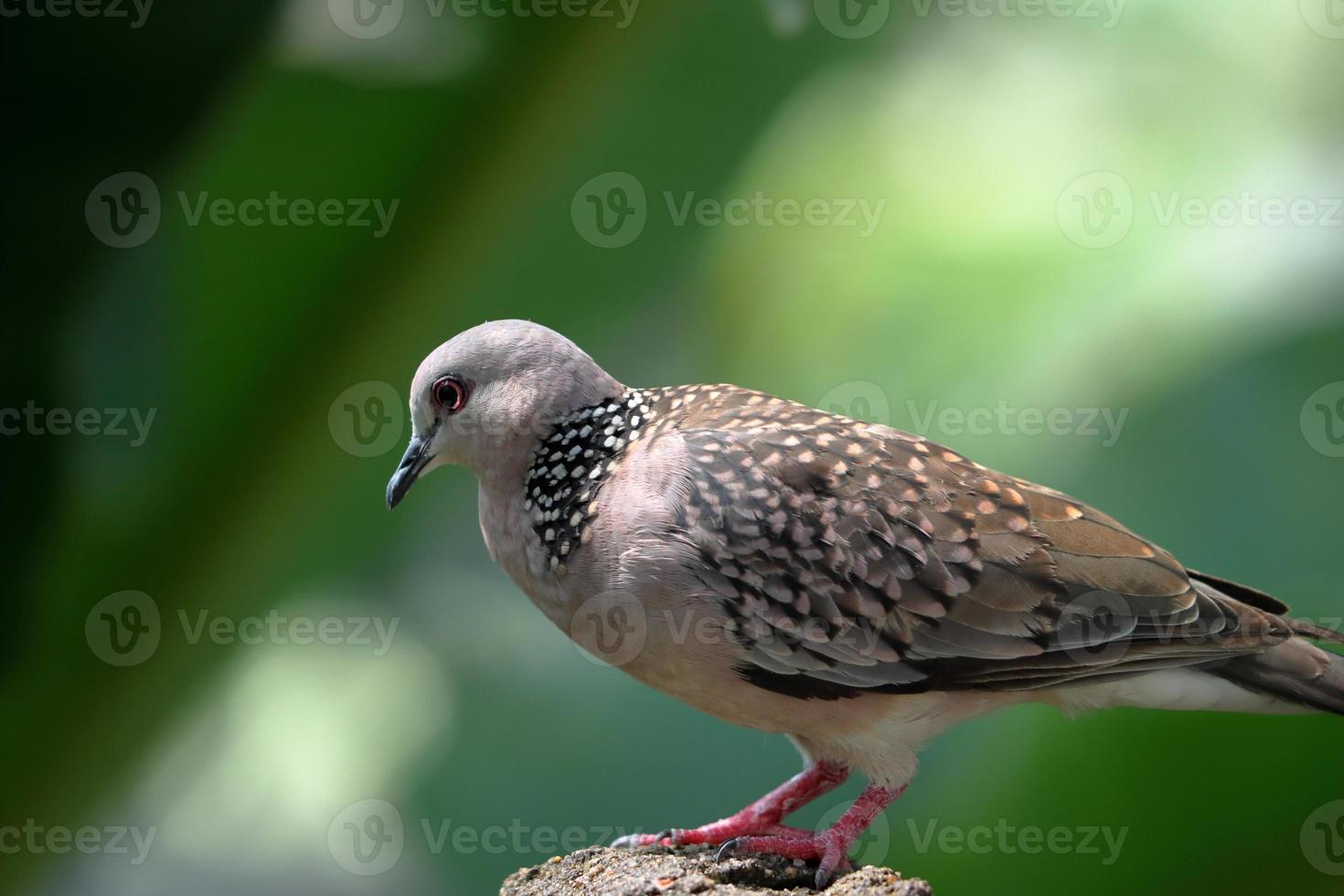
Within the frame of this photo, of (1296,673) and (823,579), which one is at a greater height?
(1296,673)

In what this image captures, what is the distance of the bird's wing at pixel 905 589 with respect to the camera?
2646 millimetres

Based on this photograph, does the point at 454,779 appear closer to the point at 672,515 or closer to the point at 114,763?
the point at 114,763

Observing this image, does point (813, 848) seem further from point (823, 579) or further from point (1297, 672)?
point (1297, 672)

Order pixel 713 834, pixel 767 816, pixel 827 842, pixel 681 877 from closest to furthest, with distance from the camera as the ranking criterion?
pixel 681 877
pixel 827 842
pixel 713 834
pixel 767 816

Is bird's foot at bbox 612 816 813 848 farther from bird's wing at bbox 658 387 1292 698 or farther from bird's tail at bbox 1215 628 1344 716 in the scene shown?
bird's tail at bbox 1215 628 1344 716

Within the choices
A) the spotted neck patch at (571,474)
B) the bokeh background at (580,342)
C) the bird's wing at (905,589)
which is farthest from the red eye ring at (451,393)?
the bokeh background at (580,342)

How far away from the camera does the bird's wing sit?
8.68 feet

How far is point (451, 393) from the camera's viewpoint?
2752 mm

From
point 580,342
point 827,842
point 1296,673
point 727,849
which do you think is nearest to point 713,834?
point 727,849

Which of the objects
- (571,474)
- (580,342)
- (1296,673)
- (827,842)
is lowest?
(827,842)

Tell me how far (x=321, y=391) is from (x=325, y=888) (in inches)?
80.1

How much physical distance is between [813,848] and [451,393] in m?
1.27

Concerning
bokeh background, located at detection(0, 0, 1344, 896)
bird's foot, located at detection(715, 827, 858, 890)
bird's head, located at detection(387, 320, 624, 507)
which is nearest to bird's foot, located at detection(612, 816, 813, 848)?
bird's foot, located at detection(715, 827, 858, 890)

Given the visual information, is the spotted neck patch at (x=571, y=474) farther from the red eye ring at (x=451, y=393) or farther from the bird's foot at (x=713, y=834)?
the bird's foot at (x=713, y=834)
